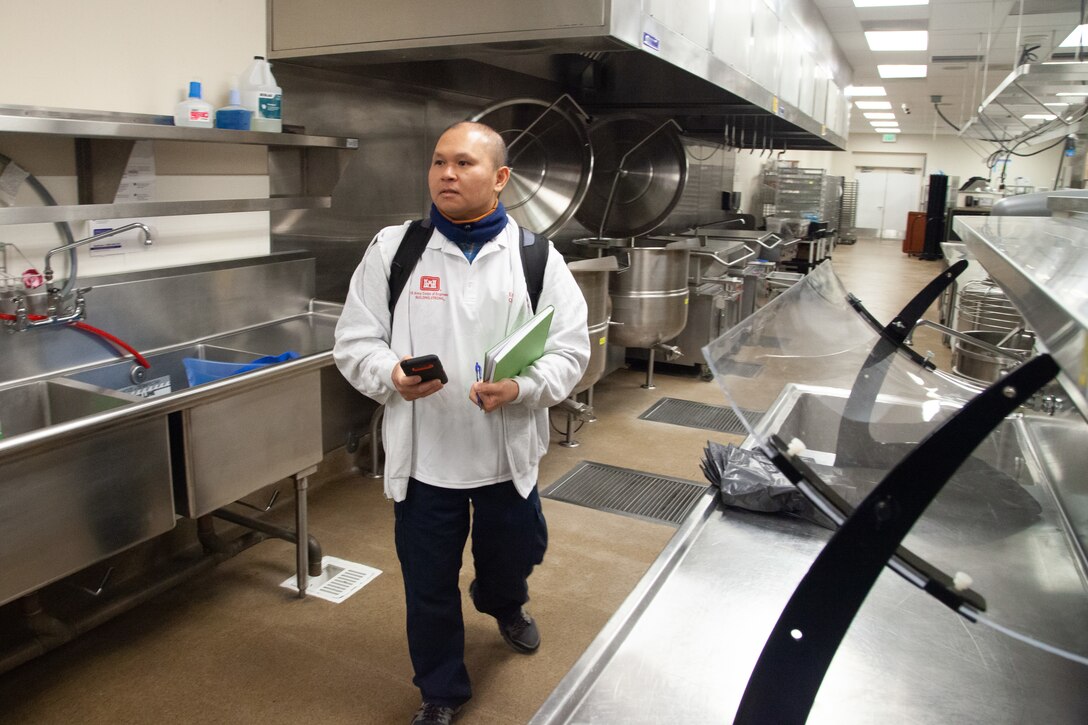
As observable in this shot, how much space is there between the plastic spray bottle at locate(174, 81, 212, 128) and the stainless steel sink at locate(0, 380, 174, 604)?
0.86 metres

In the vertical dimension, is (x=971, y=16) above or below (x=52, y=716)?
above

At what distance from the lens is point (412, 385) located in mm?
1669

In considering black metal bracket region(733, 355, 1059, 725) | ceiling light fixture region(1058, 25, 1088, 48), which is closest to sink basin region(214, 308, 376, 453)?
black metal bracket region(733, 355, 1059, 725)

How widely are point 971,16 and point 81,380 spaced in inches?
335

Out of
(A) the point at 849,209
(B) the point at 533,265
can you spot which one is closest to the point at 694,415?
(B) the point at 533,265

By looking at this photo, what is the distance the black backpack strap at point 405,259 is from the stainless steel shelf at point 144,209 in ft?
2.80

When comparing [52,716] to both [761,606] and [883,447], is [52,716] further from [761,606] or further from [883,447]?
[883,447]

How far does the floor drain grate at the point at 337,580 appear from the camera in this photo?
2648mm

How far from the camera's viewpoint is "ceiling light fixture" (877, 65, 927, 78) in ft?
35.7

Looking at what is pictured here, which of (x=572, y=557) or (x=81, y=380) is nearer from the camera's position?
(x=81, y=380)

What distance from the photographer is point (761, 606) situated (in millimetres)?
1292

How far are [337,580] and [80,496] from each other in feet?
3.52

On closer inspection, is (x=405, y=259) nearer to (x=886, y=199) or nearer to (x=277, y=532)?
(x=277, y=532)

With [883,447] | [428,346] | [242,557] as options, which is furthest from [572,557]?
[883,447]
